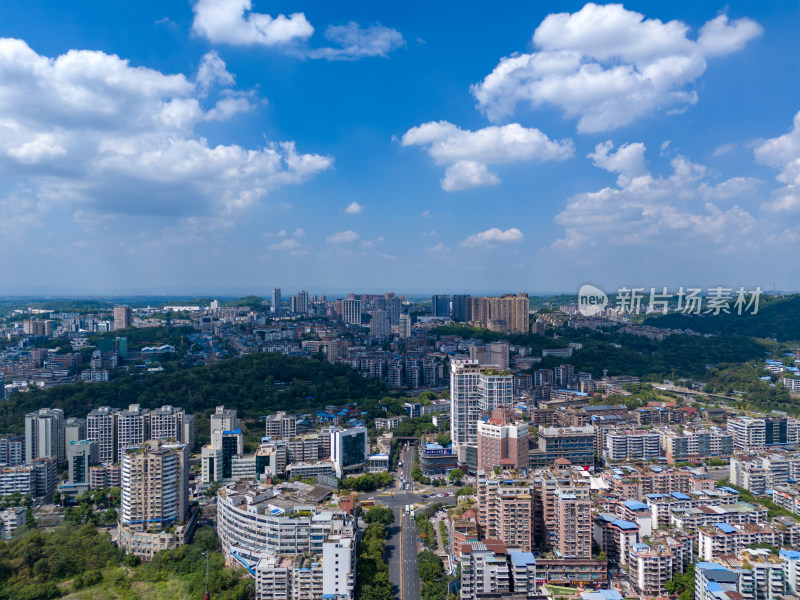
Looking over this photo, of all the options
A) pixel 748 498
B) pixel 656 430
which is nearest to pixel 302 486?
pixel 748 498

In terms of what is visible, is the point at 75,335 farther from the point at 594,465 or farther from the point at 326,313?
the point at 594,465

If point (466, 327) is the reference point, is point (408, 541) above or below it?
below

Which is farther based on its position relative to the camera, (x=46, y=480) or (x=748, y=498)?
(x=46, y=480)

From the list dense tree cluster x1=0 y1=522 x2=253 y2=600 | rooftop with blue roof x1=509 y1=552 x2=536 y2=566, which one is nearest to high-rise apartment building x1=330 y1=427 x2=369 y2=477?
dense tree cluster x1=0 y1=522 x2=253 y2=600

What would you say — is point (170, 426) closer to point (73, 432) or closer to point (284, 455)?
point (73, 432)

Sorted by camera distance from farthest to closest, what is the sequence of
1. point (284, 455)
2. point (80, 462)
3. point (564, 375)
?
point (564, 375) → point (284, 455) → point (80, 462)

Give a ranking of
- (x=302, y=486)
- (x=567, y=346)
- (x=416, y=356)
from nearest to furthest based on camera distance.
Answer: (x=302, y=486) < (x=416, y=356) < (x=567, y=346)
